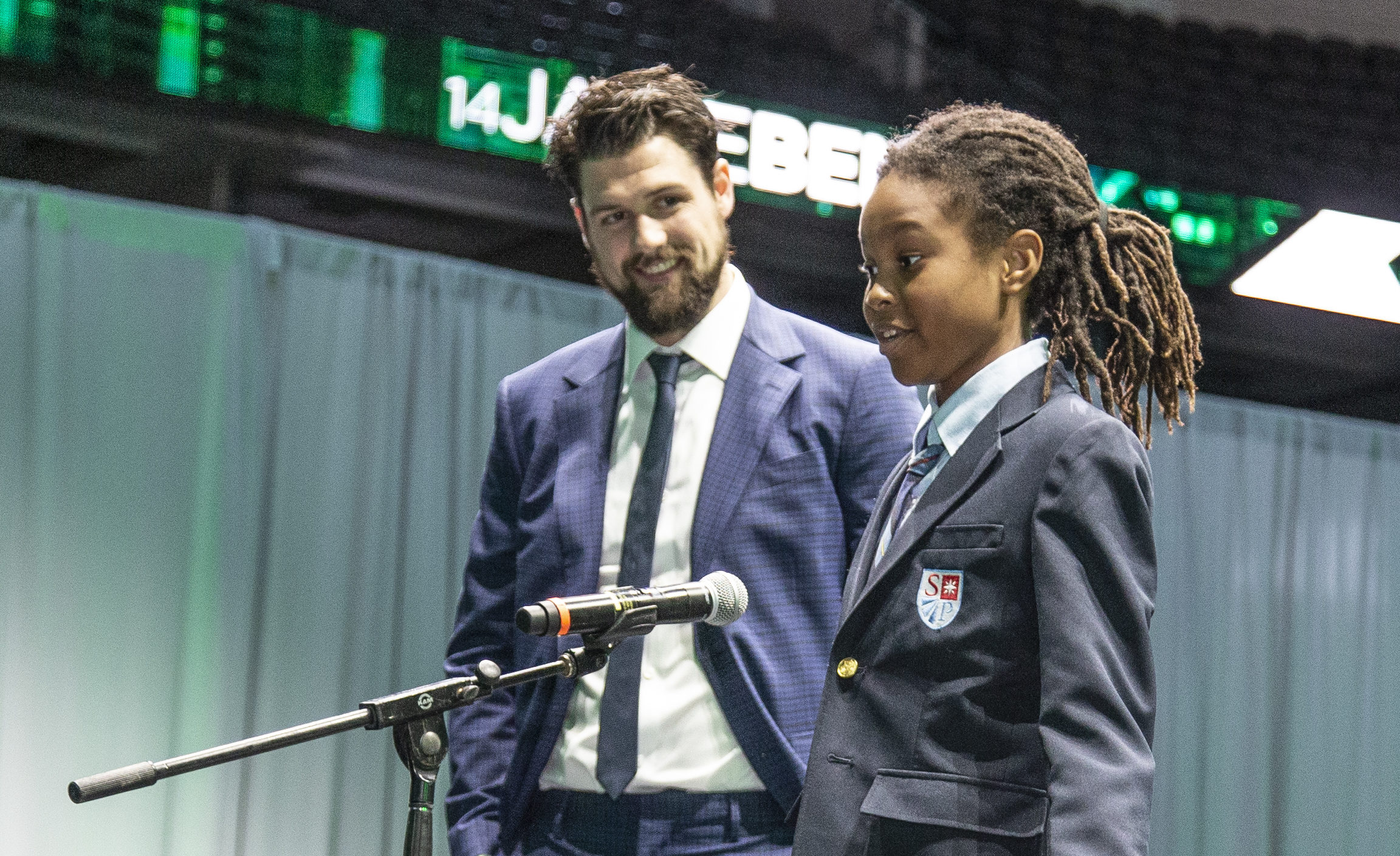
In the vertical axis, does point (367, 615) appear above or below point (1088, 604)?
below

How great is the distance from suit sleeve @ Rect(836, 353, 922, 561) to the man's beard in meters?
0.22

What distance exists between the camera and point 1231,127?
276 inches

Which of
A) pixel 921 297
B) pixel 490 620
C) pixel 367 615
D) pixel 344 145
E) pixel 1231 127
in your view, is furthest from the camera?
pixel 1231 127

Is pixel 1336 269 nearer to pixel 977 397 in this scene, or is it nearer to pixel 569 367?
pixel 569 367

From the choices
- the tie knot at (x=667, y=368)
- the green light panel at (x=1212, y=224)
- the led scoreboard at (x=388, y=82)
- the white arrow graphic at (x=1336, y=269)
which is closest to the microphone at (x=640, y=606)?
the tie knot at (x=667, y=368)

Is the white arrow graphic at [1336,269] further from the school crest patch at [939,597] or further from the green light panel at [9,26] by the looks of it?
the school crest patch at [939,597]

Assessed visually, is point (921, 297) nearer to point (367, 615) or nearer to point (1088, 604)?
point (1088, 604)

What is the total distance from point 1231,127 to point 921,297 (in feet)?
20.5

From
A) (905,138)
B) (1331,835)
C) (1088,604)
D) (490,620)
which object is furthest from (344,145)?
(1331,835)

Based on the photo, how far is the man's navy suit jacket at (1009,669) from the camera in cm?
114

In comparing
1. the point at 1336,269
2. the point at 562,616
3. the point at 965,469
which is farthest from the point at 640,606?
the point at 1336,269

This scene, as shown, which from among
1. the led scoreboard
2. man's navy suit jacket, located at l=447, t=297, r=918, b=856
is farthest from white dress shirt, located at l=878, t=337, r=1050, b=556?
the led scoreboard

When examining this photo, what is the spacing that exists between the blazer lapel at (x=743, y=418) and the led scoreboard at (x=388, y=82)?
95.5 inches

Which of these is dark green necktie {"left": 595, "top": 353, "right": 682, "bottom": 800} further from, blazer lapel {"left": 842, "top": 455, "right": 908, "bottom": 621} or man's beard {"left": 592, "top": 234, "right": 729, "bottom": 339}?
blazer lapel {"left": 842, "top": 455, "right": 908, "bottom": 621}
